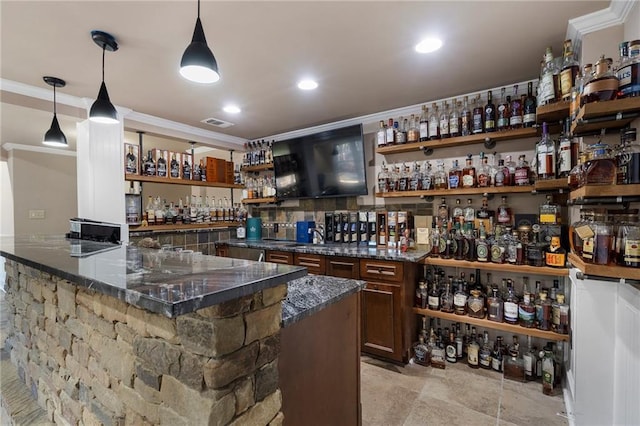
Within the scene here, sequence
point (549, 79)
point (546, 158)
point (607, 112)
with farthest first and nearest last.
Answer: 1. point (546, 158)
2. point (549, 79)
3. point (607, 112)

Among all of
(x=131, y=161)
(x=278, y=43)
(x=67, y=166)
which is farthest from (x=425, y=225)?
(x=67, y=166)

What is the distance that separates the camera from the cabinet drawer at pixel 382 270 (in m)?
2.46

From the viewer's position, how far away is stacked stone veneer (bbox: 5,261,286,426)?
0.70 meters

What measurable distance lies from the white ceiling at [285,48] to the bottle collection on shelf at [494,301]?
1673mm

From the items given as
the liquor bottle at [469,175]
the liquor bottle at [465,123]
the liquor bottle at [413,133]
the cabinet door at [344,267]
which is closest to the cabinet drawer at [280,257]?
the cabinet door at [344,267]

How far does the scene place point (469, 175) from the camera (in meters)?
2.58

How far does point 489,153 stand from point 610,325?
5.04ft

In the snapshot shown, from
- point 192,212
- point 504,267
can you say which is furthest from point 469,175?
point 192,212

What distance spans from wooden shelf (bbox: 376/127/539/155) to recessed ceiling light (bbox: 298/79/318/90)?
954mm

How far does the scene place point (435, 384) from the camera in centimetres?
223

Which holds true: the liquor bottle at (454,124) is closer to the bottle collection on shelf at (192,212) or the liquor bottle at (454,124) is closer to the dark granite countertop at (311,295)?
the dark granite countertop at (311,295)

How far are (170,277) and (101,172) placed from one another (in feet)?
8.63

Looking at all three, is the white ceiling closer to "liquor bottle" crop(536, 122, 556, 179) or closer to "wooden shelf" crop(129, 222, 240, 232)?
"liquor bottle" crop(536, 122, 556, 179)

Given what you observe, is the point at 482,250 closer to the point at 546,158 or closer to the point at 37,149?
the point at 546,158
